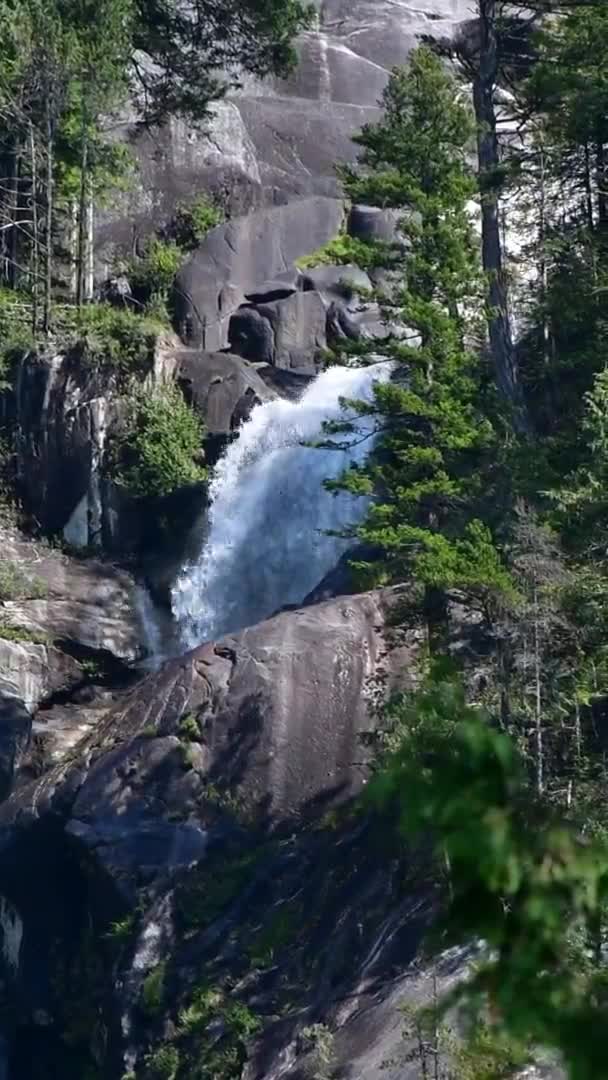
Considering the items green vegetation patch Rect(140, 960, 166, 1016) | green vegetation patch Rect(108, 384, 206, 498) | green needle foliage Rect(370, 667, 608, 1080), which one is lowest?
green vegetation patch Rect(140, 960, 166, 1016)

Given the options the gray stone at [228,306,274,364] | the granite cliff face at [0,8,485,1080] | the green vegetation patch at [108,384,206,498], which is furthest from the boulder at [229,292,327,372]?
the green vegetation patch at [108,384,206,498]

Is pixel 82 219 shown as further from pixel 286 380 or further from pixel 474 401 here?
pixel 474 401

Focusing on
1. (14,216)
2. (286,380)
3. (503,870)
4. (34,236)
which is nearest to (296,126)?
(14,216)

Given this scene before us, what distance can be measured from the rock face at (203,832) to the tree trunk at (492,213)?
10.5 feet

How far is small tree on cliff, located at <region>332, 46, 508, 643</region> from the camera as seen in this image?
17.3 m

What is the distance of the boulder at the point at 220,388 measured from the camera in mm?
26969

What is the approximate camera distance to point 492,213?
68.6ft

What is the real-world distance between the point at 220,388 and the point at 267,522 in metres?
3.00

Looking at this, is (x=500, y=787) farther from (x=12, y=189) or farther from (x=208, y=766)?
(x=12, y=189)

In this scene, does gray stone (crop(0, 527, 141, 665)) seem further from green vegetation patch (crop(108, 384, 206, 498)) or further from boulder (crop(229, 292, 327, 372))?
boulder (crop(229, 292, 327, 372))

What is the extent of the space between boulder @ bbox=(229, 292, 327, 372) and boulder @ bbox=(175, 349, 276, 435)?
135 cm

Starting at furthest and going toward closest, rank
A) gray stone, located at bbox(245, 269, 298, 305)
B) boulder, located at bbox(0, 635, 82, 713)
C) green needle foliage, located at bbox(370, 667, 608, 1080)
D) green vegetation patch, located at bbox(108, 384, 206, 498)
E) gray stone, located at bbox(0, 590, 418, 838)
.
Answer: gray stone, located at bbox(245, 269, 298, 305) → green vegetation patch, located at bbox(108, 384, 206, 498) → boulder, located at bbox(0, 635, 82, 713) → gray stone, located at bbox(0, 590, 418, 838) → green needle foliage, located at bbox(370, 667, 608, 1080)

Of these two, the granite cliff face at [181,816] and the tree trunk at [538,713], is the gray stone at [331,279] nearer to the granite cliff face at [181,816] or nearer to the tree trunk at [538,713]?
the granite cliff face at [181,816]

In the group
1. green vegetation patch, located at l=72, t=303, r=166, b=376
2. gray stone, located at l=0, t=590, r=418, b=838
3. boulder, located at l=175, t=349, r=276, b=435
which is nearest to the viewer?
gray stone, located at l=0, t=590, r=418, b=838
